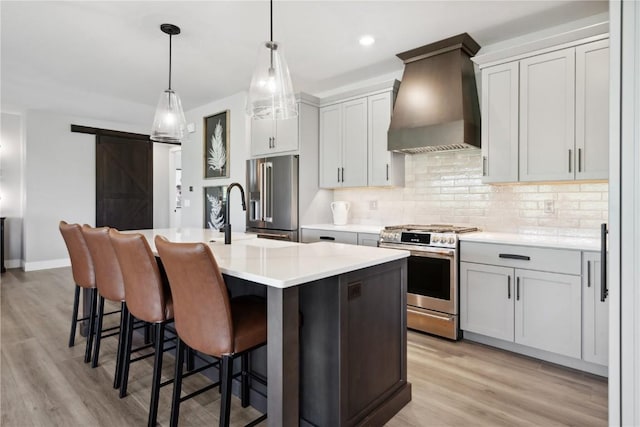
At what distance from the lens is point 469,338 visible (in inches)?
121

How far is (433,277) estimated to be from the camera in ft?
10.3

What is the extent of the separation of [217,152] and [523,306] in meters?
4.32

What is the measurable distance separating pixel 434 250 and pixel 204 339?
6.99ft

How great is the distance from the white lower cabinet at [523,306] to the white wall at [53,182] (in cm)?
652

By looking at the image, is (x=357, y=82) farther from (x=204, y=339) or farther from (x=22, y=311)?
(x=22, y=311)

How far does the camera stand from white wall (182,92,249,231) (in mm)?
4957

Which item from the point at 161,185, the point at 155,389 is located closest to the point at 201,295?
the point at 155,389

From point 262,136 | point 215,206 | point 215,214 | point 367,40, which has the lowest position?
point 215,214

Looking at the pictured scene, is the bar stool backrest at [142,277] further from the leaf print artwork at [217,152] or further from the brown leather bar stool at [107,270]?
the leaf print artwork at [217,152]

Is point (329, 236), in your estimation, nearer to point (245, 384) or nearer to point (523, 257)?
point (523, 257)

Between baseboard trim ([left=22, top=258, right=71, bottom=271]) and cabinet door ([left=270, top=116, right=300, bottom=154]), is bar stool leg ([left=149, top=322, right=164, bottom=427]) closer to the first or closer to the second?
cabinet door ([left=270, top=116, right=300, bottom=154])

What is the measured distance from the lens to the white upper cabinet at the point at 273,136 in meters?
4.34

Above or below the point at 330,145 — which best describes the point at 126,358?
below

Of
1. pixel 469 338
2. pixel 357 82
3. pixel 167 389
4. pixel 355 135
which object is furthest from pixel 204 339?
pixel 357 82
